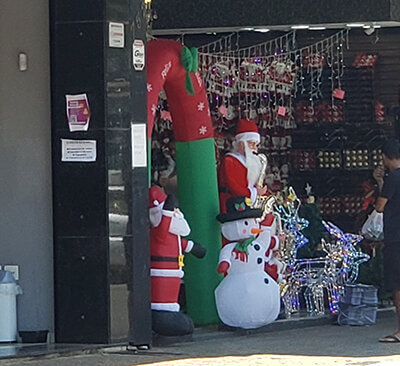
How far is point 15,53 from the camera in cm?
1139

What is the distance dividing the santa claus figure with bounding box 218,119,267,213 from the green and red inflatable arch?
0.21 metres

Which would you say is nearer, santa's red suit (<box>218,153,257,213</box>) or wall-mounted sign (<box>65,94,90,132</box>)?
wall-mounted sign (<box>65,94,90,132</box>)

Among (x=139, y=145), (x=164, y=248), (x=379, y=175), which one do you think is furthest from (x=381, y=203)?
(x=379, y=175)

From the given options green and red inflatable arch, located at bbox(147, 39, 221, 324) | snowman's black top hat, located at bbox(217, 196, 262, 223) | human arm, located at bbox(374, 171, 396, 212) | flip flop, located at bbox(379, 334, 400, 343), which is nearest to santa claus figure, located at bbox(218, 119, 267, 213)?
green and red inflatable arch, located at bbox(147, 39, 221, 324)

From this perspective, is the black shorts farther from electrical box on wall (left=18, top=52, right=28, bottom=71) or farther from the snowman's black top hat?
electrical box on wall (left=18, top=52, right=28, bottom=71)

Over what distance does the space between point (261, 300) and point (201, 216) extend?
1.03 m

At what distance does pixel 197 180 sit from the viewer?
1261cm

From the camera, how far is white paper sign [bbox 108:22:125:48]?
36.2 ft

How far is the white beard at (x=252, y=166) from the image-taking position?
1291 cm

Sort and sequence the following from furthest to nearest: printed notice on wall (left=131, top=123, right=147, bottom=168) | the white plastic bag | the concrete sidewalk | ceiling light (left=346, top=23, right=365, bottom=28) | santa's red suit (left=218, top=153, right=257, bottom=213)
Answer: the white plastic bag → ceiling light (left=346, top=23, right=365, bottom=28) → santa's red suit (left=218, top=153, right=257, bottom=213) → printed notice on wall (left=131, top=123, right=147, bottom=168) → the concrete sidewalk

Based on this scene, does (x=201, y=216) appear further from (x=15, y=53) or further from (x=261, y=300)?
(x=15, y=53)

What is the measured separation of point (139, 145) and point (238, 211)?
1619 mm

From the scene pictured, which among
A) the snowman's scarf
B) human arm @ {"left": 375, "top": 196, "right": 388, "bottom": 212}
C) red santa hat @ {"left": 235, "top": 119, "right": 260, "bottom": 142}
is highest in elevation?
red santa hat @ {"left": 235, "top": 119, "right": 260, "bottom": 142}

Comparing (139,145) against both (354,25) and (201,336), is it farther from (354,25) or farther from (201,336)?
(354,25)
